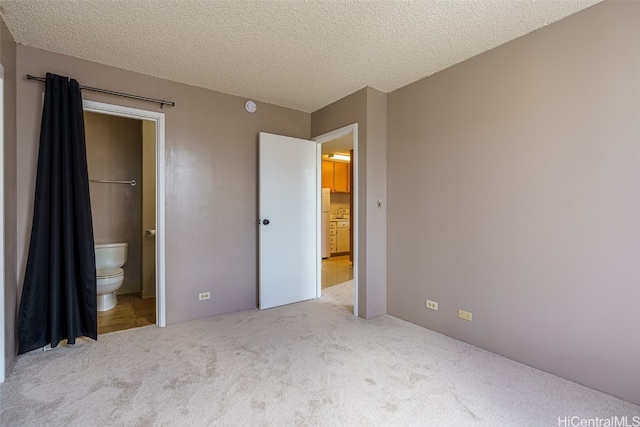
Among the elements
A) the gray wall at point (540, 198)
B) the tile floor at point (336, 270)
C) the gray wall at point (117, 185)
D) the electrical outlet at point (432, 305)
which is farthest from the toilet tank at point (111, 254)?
the electrical outlet at point (432, 305)

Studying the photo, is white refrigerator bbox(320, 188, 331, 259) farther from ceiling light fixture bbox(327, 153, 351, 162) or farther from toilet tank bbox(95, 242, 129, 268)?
toilet tank bbox(95, 242, 129, 268)

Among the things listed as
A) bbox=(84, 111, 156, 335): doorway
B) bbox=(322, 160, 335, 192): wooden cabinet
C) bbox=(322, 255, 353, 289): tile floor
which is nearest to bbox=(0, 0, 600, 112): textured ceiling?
bbox=(84, 111, 156, 335): doorway

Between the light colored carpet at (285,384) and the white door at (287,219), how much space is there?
83cm

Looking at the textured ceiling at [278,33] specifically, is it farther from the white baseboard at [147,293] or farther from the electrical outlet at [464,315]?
the white baseboard at [147,293]

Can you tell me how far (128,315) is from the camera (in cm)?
324

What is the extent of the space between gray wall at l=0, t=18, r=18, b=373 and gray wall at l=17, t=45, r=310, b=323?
357mm

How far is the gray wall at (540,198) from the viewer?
5.86 ft

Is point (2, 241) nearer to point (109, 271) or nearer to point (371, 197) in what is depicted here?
point (109, 271)

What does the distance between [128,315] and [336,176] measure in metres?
4.99

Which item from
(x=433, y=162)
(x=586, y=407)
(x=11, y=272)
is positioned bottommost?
(x=586, y=407)

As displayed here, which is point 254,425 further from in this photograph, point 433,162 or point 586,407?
point 433,162

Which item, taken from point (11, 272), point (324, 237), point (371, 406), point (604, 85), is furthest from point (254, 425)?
point (324, 237)

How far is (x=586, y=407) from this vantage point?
1714 millimetres

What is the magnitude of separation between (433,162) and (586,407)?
6.42 ft
